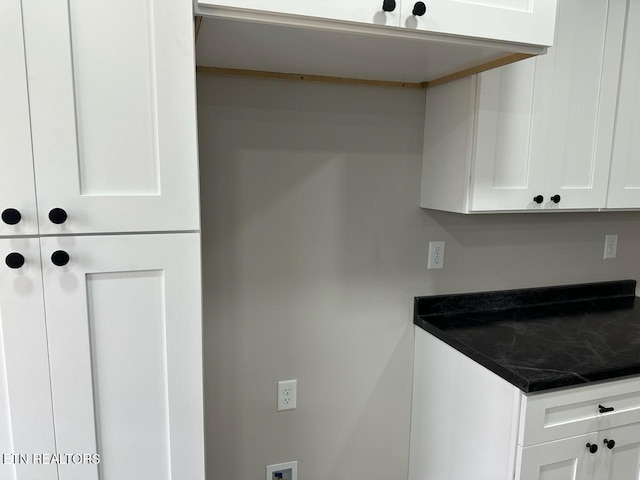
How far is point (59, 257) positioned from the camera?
39.4 inches

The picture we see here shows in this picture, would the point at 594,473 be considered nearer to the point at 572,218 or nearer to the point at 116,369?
the point at 572,218

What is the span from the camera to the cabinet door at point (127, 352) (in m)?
1.04

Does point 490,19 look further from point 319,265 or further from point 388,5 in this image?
point 319,265

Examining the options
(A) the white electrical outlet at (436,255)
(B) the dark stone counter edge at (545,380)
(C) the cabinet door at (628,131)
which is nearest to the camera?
(B) the dark stone counter edge at (545,380)

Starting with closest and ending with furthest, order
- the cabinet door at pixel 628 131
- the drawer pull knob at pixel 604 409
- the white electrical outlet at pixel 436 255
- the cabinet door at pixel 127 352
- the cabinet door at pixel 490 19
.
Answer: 1. the cabinet door at pixel 127 352
2. the cabinet door at pixel 490 19
3. the drawer pull knob at pixel 604 409
4. the cabinet door at pixel 628 131
5. the white electrical outlet at pixel 436 255

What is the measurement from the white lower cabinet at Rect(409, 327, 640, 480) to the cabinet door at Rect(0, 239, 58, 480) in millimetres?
1204

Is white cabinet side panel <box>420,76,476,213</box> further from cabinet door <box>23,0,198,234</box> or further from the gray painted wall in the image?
cabinet door <box>23,0,198,234</box>

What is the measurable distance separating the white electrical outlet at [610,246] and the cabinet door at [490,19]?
1295mm

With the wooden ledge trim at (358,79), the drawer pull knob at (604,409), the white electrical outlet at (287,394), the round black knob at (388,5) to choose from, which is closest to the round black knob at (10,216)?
the wooden ledge trim at (358,79)

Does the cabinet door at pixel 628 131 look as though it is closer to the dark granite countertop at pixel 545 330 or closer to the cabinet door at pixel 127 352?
the dark granite countertop at pixel 545 330

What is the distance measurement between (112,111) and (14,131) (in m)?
0.19

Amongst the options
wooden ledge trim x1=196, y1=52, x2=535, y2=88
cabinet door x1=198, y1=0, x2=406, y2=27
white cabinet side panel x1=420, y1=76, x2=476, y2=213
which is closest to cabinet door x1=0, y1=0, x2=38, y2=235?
cabinet door x1=198, y1=0, x2=406, y2=27

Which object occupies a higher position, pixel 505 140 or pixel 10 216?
pixel 505 140

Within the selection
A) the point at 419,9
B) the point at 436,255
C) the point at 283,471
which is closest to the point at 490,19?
the point at 419,9
